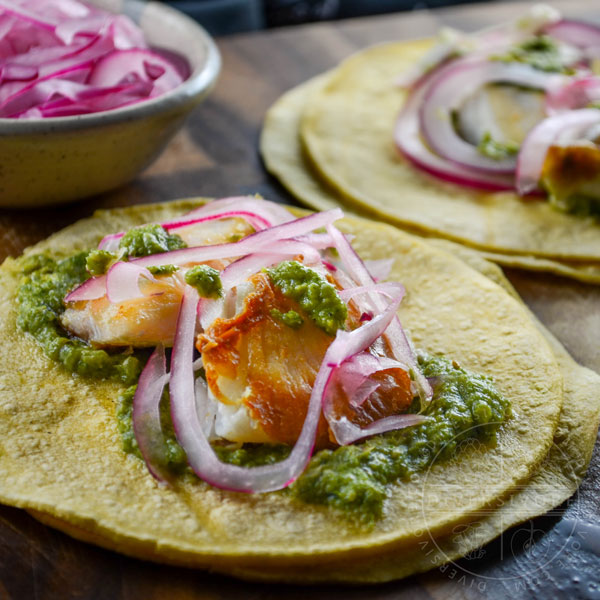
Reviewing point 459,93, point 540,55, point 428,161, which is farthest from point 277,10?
point 428,161

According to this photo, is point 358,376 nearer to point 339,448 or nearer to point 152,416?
point 339,448

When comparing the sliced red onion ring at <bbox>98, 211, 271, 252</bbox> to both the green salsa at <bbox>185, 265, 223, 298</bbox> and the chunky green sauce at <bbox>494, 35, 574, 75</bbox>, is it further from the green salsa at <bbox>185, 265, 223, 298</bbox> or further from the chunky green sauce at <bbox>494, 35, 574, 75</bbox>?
the chunky green sauce at <bbox>494, 35, 574, 75</bbox>

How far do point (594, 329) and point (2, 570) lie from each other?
92.7 inches

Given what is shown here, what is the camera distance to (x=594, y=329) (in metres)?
3.15

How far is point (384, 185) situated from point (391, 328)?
1.56m

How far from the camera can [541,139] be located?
3.85 meters

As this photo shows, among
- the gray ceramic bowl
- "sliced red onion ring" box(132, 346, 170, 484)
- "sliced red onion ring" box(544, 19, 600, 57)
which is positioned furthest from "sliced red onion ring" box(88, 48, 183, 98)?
"sliced red onion ring" box(544, 19, 600, 57)

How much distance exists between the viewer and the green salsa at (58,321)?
255 centimetres

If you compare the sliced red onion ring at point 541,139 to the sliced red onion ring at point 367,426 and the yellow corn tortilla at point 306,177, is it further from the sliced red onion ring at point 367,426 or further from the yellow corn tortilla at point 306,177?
the sliced red onion ring at point 367,426

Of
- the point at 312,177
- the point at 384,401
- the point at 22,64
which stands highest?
the point at 22,64

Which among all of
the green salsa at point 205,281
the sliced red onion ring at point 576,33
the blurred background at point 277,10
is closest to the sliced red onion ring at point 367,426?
the green salsa at point 205,281

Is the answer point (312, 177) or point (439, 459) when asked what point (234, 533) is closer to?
point (439, 459)

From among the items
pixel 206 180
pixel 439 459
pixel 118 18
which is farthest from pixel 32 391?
pixel 118 18

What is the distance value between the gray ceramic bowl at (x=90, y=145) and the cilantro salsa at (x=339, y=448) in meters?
0.62
